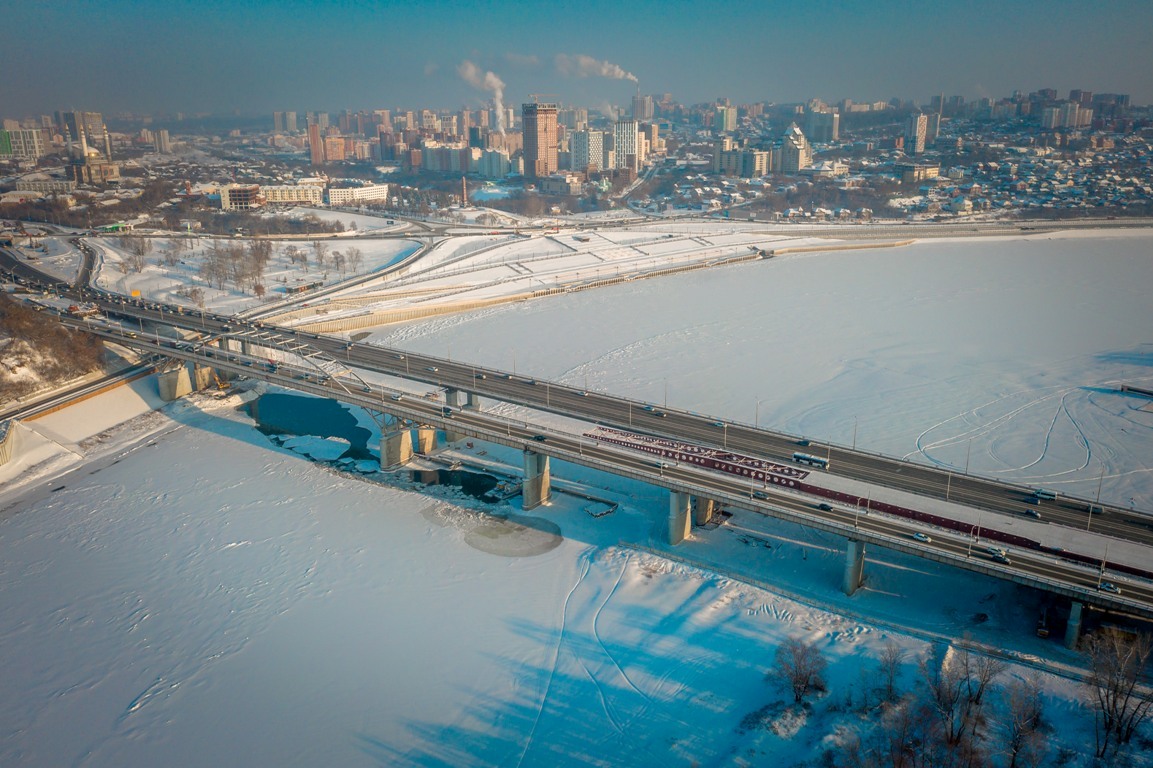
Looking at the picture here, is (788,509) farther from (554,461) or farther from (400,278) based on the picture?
(400,278)

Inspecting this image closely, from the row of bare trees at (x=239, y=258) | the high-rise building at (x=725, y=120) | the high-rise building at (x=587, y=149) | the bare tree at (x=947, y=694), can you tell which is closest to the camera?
the bare tree at (x=947, y=694)

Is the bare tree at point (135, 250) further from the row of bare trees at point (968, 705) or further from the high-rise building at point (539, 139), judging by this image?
the high-rise building at point (539, 139)

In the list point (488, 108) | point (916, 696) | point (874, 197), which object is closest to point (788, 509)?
point (916, 696)

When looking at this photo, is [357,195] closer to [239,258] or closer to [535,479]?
[239,258]

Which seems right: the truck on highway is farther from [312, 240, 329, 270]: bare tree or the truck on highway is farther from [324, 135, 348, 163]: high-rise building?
[324, 135, 348, 163]: high-rise building

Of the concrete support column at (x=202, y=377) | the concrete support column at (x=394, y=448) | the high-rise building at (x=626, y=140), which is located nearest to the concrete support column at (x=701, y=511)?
the concrete support column at (x=394, y=448)

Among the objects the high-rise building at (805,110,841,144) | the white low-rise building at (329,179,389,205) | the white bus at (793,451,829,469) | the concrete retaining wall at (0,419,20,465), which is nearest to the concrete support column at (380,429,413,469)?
the concrete retaining wall at (0,419,20,465)
